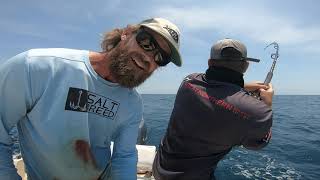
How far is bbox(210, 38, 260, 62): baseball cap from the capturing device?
119 inches

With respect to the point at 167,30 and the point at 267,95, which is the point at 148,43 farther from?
the point at 267,95

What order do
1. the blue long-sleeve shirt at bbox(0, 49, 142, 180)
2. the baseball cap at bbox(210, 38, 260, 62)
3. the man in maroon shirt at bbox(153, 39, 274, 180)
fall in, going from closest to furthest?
the blue long-sleeve shirt at bbox(0, 49, 142, 180) → the man in maroon shirt at bbox(153, 39, 274, 180) → the baseball cap at bbox(210, 38, 260, 62)

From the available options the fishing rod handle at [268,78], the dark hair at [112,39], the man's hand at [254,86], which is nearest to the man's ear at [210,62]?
the man's hand at [254,86]

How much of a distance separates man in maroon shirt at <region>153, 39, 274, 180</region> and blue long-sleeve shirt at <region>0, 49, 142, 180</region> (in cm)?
64

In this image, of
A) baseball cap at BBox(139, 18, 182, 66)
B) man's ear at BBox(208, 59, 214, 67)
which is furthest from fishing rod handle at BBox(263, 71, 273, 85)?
baseball cap at BBox(139, 18, 182, 66)

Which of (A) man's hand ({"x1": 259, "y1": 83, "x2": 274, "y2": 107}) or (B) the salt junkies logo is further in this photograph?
(A) man's hand ({"x1": 259, "y1": 83, "x2": 274, "y2": 107})

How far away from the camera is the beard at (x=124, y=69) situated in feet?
7.68

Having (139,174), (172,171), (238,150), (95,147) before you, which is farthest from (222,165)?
(95,147)

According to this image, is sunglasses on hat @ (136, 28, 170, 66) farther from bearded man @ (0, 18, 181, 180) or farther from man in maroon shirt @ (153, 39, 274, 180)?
man in maroon shirt @ (153, 39, 274, 180)

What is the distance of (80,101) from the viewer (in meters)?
2.29

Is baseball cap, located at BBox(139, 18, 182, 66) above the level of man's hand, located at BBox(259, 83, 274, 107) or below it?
above

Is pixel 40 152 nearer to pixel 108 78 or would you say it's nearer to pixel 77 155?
pixel 77 155

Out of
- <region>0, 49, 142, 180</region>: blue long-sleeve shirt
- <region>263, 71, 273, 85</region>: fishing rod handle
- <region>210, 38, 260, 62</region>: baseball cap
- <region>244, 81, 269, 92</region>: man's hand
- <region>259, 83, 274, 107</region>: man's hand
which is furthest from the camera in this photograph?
<region>263, 71, 273, 85</region>: fishing rod handle

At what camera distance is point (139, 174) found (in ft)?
17.5
